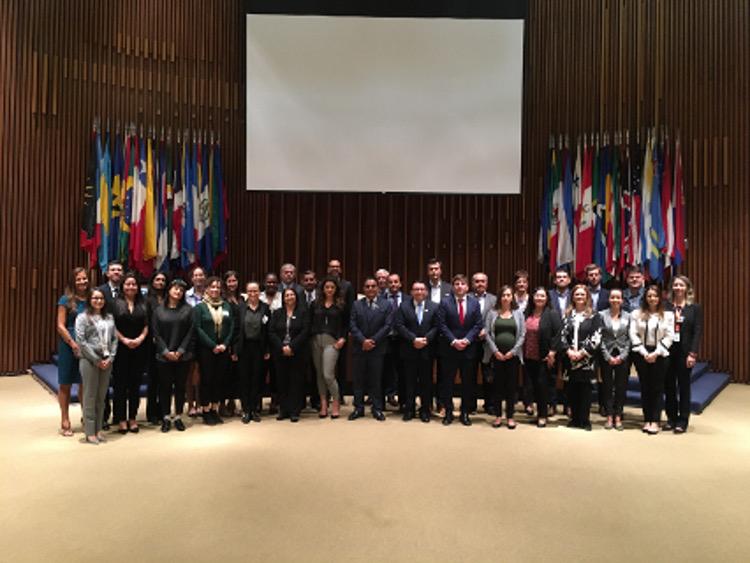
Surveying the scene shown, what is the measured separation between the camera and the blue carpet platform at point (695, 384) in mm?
6098

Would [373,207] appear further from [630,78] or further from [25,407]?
[25,407]

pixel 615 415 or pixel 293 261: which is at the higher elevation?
pixel 293 261

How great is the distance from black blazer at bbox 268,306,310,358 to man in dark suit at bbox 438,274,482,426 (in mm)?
1215

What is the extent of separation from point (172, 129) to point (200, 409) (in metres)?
4.21

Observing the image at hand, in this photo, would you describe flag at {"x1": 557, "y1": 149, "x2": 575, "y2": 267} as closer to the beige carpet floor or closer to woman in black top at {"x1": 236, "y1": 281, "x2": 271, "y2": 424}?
the beige carpet floor

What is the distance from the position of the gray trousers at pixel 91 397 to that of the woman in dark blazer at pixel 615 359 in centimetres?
406

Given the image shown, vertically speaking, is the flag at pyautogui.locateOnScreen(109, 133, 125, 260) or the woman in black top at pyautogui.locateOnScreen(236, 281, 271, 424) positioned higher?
the flag at pyautogui.locateOnScreen(109, 133, 125, 260)

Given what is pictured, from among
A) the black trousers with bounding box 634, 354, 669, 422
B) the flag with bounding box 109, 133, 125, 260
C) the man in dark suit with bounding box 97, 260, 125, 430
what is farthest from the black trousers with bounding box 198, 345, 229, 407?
the black trousers with bounding box 634, 354, 669, 422

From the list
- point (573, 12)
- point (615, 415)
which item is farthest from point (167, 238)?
point (573, 12)

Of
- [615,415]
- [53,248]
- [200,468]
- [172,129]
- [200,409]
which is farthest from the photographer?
[172,129]

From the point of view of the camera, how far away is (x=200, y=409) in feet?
18.8

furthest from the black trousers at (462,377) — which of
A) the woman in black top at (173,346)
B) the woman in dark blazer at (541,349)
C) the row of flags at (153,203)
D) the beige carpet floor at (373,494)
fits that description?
the row of flags at (153,203)

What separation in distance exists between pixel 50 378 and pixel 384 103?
5.12 metres

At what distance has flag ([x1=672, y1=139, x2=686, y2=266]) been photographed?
778 centimetres
